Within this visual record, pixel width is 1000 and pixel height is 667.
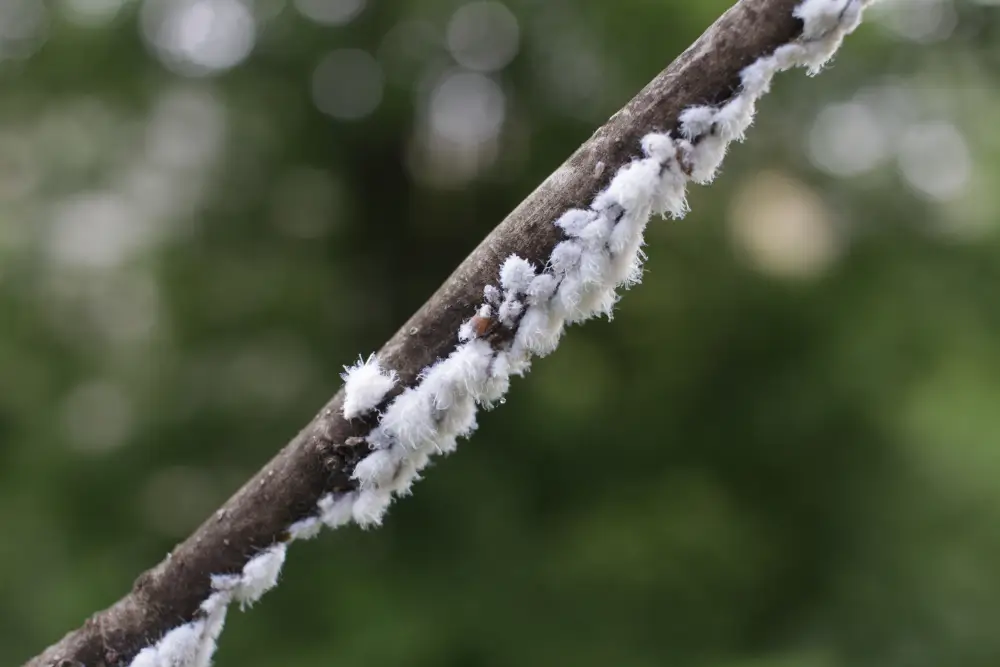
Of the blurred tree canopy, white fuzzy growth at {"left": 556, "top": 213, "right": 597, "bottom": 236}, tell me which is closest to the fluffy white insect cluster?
white fuzzy growth at {"left": 556, "top": 213, "right": 597, "bottom": 236}

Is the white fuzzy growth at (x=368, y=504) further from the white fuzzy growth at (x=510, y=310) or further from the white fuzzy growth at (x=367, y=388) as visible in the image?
the white fuzzy growth at (x=510, y=310)

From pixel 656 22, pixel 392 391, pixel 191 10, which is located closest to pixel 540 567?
pixel 656 22

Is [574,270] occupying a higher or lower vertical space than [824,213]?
lower

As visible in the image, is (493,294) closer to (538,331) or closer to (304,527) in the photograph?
(538,331)

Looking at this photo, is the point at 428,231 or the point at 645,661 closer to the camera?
the point at 645,661

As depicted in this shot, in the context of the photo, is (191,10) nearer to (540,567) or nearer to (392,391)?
(540,567)

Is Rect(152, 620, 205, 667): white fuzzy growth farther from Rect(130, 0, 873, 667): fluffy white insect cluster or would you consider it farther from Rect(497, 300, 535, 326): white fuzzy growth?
Rect(497, 300, 535, 326): white fuzzy growth
